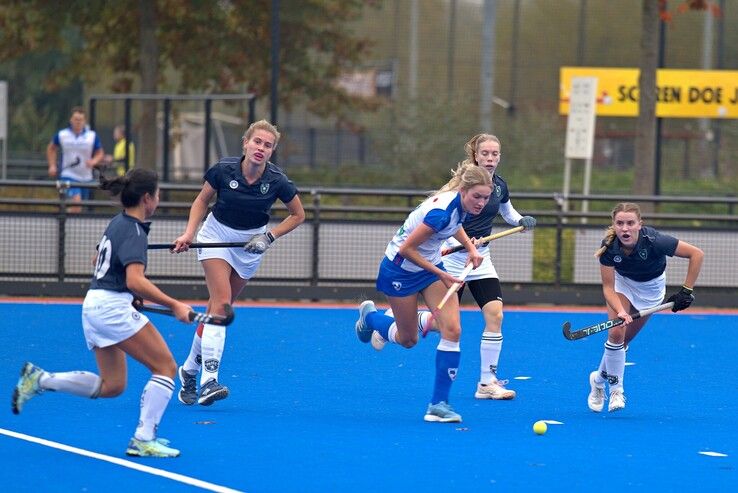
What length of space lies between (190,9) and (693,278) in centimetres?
1466

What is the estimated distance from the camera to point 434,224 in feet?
27.3

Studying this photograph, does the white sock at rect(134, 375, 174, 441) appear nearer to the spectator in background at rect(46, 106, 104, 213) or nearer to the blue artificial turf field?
the blue artificial turf field

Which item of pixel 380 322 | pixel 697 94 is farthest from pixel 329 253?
pixel 697 94

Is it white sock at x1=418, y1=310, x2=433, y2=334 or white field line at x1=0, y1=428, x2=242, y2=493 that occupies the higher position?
white sock at x1=418, y1=310, x2=433, y2=334

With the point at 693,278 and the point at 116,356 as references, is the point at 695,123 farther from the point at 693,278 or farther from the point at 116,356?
the point at 116,356

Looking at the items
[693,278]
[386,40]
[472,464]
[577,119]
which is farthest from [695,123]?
[472,464]

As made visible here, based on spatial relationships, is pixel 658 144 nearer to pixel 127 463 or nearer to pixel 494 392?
pixel 494 392

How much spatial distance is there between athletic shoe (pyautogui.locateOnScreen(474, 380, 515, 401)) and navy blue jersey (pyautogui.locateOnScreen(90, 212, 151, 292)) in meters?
3.23

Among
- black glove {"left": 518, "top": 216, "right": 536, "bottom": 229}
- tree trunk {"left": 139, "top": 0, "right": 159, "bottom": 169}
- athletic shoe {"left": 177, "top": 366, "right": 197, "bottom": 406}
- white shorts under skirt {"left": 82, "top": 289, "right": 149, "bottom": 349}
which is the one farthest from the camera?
tree trunk {"left": 139, "top": 0, "right": 159, "bottom": 169}

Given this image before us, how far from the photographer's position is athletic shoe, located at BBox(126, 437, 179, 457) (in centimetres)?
714

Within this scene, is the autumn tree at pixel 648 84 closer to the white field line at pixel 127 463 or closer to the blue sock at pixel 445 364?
the blue sock at pixel 445 364

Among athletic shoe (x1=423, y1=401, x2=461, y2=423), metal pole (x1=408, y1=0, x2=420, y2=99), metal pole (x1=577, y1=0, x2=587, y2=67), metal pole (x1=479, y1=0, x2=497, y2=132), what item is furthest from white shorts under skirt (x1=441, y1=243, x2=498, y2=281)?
metal pole (x1=408, y1=0, x2=420, y2=99)

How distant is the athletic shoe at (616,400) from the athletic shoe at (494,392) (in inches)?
27.9

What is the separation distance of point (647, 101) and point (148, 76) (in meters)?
7.63
